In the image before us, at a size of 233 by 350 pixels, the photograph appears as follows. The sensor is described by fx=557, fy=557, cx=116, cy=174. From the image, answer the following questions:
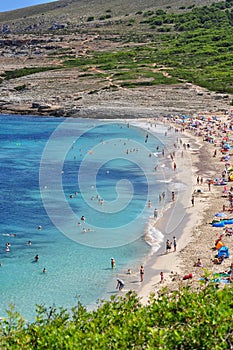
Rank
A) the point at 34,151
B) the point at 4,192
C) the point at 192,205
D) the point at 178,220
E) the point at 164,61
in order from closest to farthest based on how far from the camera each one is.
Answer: the point at 178,220 < the point at 192,205 < the point at 4,192 < the point at 34,151 < the point at 164,61

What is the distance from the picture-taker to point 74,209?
3862cm

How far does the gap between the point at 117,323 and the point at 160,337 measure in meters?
1.87

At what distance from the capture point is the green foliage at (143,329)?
512 inches

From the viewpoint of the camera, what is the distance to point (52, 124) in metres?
77.9

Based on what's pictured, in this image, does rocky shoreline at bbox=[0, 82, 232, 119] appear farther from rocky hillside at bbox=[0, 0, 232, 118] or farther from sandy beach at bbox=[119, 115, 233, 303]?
sandy beach at bbox=[119, 115, 233, 303]

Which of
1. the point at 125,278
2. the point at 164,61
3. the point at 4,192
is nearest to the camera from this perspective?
the point at 125,278

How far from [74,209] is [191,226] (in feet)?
28.9

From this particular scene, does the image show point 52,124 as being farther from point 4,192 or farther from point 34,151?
point 4,192

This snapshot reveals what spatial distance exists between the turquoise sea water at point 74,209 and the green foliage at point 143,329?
29.5ft

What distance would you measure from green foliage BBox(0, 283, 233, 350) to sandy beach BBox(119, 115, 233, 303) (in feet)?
6.69

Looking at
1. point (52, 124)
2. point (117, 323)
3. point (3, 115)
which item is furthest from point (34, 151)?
point (117, 323)

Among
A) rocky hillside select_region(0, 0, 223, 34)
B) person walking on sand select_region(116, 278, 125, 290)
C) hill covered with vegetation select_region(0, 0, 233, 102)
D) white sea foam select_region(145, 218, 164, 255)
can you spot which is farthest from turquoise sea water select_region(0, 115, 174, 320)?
rocky hillside select_region(0, 0, 223, 34)

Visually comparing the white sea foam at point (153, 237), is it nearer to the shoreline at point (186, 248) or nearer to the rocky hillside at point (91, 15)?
the shoreline at point (186, 248)

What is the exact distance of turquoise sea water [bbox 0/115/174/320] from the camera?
26.5 meters
